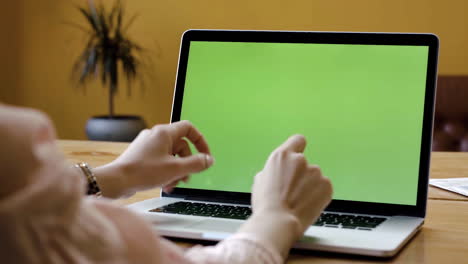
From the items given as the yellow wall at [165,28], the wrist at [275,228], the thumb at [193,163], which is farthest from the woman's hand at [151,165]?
the yellow wall at [165,28]

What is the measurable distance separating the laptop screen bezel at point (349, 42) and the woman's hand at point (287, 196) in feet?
0.70

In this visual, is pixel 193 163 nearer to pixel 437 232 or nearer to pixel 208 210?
pixel 208 210

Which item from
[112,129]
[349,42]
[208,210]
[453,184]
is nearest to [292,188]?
[208,210]

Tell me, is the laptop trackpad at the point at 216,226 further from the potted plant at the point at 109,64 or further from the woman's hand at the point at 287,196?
the potted plant at the point at 109,64

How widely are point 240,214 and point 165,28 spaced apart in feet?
11.4

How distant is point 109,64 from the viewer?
386 cm

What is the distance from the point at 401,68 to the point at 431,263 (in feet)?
1.11

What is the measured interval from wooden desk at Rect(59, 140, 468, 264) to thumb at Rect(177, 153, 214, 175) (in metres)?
0.19

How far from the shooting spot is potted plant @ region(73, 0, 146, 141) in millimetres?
3771

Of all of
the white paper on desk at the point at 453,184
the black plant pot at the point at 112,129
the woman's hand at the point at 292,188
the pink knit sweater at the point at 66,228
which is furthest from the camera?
the black plant pot at the point at 112,129

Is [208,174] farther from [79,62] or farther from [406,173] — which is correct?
[79,62]

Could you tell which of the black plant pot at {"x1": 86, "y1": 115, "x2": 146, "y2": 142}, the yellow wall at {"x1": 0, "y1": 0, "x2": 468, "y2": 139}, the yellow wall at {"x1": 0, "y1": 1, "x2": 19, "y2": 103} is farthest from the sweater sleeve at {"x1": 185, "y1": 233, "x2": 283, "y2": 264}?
the yellow wall at {"x1": 0, "y1": 1, "x2": 19, "y2": 103}

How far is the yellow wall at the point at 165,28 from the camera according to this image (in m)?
3.78

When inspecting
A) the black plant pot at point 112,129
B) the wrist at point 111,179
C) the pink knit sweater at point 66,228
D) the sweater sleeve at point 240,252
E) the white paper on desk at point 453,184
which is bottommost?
the black plant pot at point 112,129
